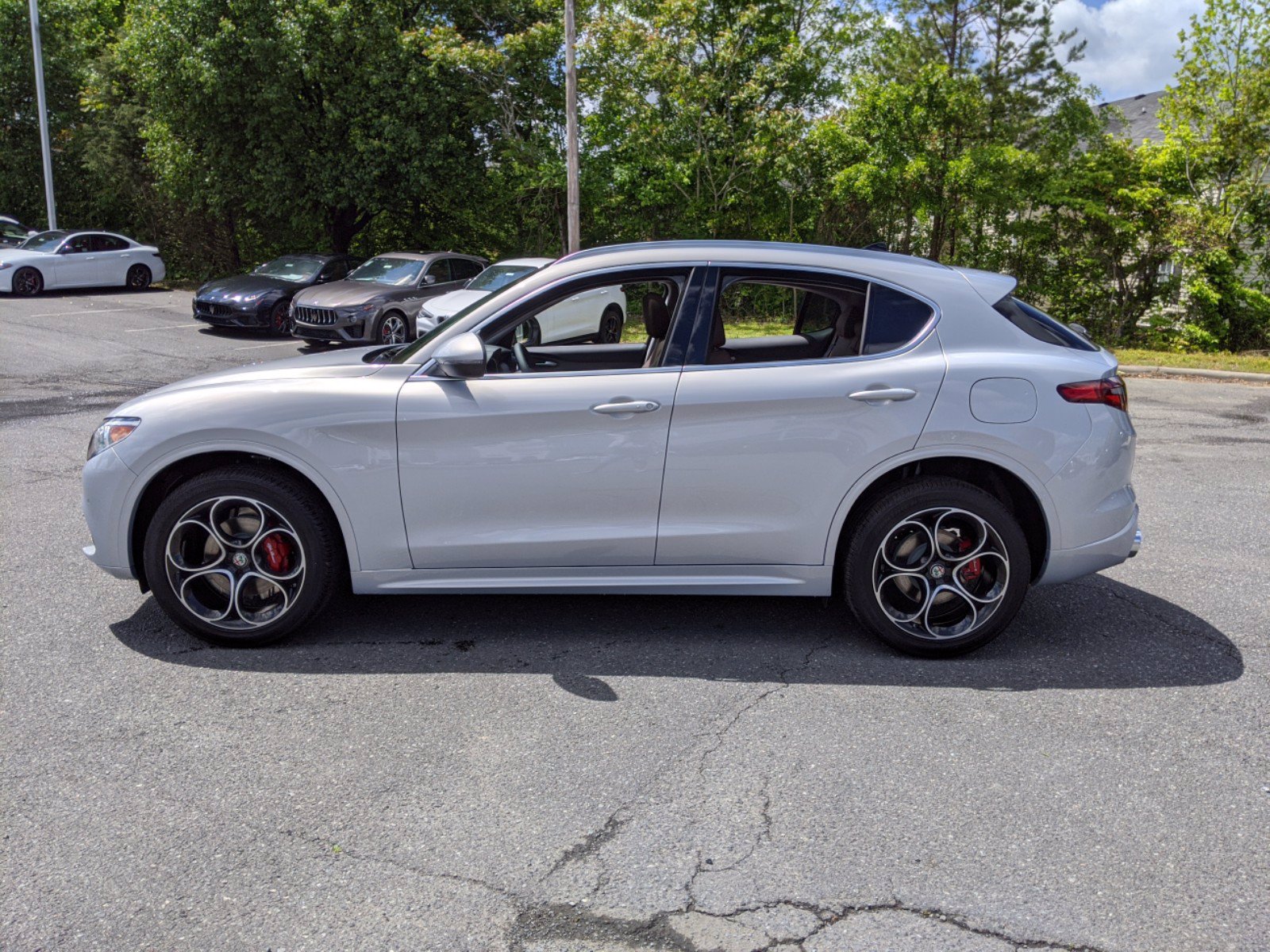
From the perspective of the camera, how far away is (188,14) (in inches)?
899

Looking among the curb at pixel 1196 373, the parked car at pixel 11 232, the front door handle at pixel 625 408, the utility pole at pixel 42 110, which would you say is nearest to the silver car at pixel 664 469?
the front door handle at pixel 625 408

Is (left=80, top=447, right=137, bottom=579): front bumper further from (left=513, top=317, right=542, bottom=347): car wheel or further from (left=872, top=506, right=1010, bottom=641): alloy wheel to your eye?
(left=872, top=506, right=1010, bottom=641): alloy wheel

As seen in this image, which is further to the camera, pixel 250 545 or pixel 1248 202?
pixel 1248 202

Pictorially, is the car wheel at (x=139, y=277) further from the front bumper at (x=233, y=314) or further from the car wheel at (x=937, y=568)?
the car wheel at (x=937, y=568)

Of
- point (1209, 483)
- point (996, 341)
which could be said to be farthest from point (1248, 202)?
point (996, 341)

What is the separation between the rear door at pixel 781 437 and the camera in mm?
4660

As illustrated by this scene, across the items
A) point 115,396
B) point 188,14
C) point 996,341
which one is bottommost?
point 115,396

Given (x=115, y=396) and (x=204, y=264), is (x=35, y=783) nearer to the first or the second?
(x=115, y=396)

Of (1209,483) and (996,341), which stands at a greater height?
(996,341)

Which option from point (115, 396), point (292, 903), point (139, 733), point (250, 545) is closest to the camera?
point (292, 903)

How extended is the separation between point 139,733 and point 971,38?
28548 mm

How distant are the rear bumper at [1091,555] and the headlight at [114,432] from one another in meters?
3.96

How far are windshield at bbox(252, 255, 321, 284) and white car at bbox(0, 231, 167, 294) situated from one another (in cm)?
728

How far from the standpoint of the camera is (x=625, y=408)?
182 inches
